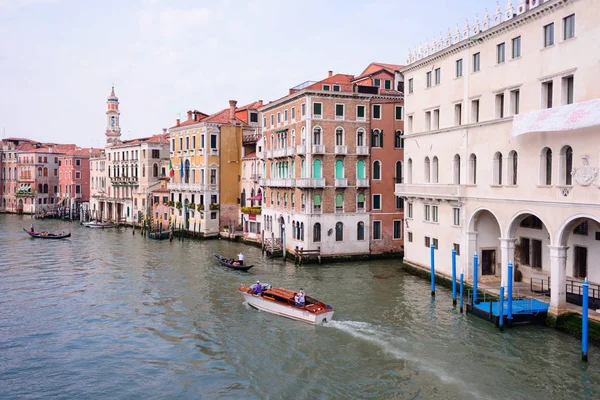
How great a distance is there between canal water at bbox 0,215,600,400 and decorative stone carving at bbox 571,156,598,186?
5105mm

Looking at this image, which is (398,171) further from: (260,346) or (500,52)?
(260,346)

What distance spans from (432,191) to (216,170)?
81.0 ft

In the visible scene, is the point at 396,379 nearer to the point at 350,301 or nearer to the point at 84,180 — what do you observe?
the point at 350,301

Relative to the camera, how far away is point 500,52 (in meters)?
21.2

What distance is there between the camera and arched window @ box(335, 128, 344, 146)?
108ft

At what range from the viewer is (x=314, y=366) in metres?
15.8

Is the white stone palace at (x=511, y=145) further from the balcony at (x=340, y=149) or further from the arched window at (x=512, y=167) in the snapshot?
the balcony at (x=340, y=149)

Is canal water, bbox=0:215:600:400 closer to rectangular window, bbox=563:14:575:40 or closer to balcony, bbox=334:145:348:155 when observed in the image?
balcony, bbox=334:145:348:155

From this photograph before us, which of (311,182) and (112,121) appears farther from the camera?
(112,121)

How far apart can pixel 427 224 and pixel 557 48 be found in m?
11.1

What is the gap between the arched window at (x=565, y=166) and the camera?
17.7 m

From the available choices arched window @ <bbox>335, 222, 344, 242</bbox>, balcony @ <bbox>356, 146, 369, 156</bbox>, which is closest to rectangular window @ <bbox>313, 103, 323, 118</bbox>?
balcony @ <bbox>356, 146, 369, 156</bbox>

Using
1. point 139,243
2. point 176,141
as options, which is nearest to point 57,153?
point 176,141

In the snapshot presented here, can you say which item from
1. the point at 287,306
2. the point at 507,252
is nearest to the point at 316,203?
the point at 287,306
